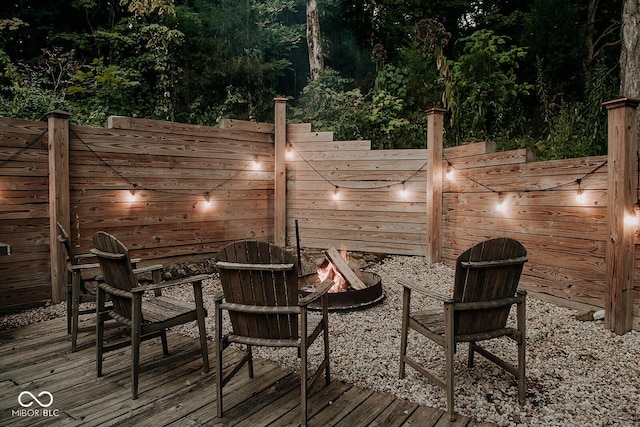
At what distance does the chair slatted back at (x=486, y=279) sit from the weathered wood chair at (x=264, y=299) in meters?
0.95

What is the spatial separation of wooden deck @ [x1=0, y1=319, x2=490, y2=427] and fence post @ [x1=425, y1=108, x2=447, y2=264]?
147 inches

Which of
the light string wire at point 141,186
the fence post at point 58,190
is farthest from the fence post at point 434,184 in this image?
the fence post at point 58,190

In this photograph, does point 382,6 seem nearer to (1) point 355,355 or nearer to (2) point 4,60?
(2) point 4,60

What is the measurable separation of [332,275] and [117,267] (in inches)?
109

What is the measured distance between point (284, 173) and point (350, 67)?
6.83 m

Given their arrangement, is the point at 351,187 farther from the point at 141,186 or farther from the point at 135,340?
the point at 135,340

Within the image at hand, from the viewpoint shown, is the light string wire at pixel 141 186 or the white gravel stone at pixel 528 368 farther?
the light string wire at pixel 141 186

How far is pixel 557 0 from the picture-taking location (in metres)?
8.52

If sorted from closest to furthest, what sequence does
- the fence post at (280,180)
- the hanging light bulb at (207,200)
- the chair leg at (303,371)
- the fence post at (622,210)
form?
the chair leg at (303,371) → the fence post at (622,210) → the hanging light bulb at (207,200) → the fence post at (280,180)

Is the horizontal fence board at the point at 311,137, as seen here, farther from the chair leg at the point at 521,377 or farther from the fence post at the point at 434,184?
the chair leg at the point at 521,377

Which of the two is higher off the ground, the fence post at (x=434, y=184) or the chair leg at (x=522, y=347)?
the fence post at (x=434, y=184)

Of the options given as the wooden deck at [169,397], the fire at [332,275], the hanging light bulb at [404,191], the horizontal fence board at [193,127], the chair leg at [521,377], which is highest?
the horizontal fence board at [193,127]

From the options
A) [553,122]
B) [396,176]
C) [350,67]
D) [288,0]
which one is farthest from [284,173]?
[350,67]

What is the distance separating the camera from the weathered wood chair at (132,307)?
2633mm
